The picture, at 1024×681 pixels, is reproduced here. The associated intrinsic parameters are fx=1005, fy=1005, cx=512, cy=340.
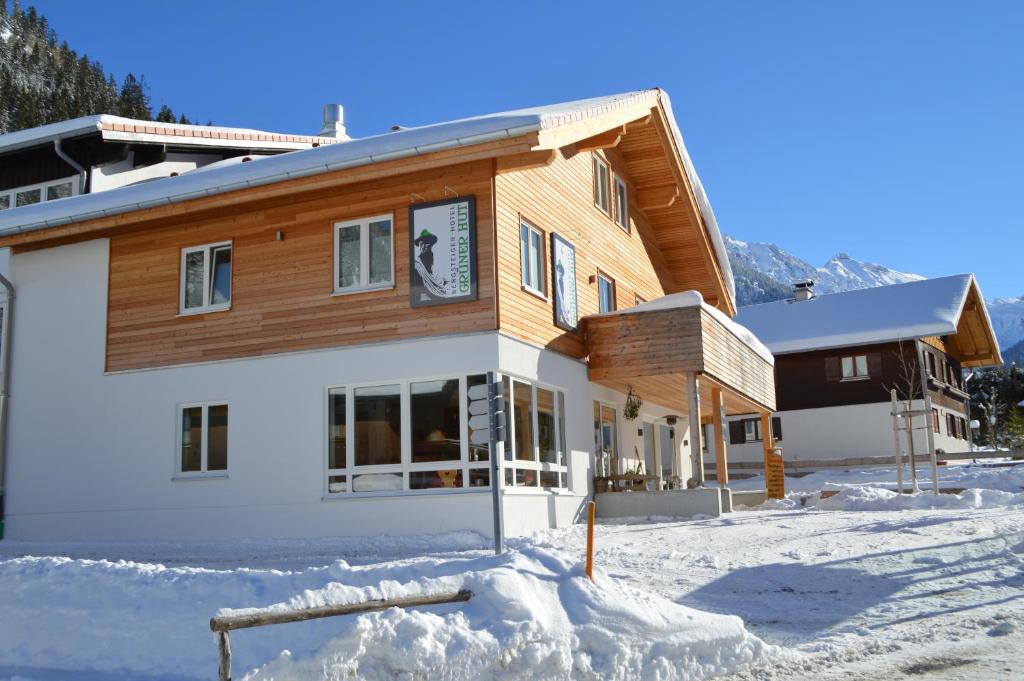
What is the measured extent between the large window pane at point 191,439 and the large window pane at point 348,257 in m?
3.40

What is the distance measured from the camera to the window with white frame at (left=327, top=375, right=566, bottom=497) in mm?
15164

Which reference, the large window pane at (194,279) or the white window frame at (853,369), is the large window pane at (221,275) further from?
the white window frame at (853,369)

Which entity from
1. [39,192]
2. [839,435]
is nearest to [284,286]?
[39,192]

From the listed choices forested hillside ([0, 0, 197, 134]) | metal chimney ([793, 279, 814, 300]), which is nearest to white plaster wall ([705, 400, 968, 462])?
metal chimney ([793, 279, 814, 300])

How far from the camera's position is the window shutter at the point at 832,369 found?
39.2m

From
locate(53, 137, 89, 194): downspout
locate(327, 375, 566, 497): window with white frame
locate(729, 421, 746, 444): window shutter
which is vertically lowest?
locate(327, 375, 566, 497): window with white frame

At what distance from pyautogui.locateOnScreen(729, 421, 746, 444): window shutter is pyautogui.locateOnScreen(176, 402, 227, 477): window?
2792 centimetres

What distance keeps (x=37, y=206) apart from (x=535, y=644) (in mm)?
14887

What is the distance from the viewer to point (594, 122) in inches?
667

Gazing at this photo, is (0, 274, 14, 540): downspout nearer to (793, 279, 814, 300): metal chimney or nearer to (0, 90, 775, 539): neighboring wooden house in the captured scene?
(0, 90, 775, 539): neighboring wooden house

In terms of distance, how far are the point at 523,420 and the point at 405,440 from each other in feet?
6.62

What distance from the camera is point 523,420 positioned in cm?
1623

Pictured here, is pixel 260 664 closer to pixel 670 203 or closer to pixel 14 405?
pixel 14 405

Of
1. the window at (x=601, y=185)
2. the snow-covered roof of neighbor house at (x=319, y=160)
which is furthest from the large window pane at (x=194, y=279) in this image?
the window at (x=601, y=185)
